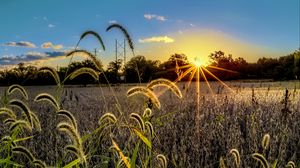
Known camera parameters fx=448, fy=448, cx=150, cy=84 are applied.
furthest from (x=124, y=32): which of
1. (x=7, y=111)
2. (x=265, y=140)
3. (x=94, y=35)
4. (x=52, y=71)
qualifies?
(x=265, y=140)

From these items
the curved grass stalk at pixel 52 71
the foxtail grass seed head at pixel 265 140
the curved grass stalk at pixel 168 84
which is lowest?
the foxtail grass seed head at pixel 265 140

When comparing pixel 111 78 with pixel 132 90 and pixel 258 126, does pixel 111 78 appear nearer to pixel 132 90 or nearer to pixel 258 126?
pixel 258 126

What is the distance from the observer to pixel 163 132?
5.27 metres

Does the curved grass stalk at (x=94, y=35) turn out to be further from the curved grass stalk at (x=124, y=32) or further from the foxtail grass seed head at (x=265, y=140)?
the foxtail grass seed head at (x=265, y=140)

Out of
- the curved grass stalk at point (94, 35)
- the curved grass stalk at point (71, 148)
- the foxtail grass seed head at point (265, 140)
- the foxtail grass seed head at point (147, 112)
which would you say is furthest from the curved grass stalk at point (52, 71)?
the foxtail grass seed head at point (265, 140)

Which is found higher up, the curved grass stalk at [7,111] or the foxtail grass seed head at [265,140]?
the curved grass stalk at [7,111]

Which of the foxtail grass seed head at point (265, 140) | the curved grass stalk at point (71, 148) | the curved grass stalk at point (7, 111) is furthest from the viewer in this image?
the foxtail grass seed head at point (265, 140)

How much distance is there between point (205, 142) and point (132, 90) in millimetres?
2549

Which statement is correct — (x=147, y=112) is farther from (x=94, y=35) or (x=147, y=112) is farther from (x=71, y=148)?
(x=71, y=148)

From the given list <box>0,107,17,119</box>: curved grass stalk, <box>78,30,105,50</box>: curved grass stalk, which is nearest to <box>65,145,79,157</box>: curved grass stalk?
<box>0,107,17,119</box>: curved grass stalk

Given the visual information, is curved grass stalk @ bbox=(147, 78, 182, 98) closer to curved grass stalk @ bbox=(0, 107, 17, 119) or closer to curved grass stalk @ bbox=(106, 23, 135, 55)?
curved grass stalk @ bbox=(106, 23, 135, 55)

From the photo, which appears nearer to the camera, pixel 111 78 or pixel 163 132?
pixel 163 132

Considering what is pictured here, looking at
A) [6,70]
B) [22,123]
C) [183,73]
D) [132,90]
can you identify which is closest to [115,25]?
[132,90]

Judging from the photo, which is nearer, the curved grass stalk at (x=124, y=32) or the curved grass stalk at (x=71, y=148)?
the curved grass stalk at (x=71, y=148)
